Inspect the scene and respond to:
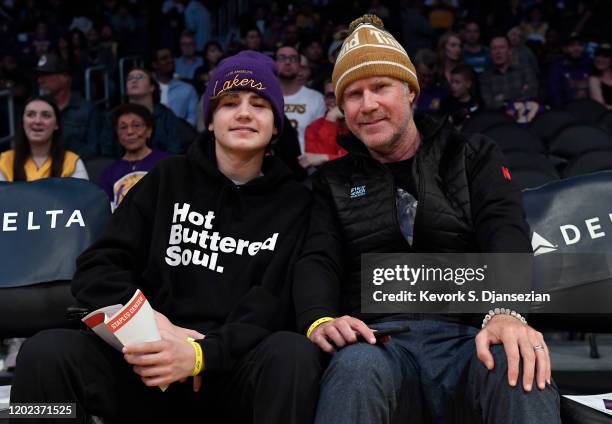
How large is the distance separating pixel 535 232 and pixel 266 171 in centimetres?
94

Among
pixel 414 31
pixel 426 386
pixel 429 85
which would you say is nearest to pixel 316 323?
pixel 426 386

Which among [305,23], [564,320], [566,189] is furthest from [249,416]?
[305,23]

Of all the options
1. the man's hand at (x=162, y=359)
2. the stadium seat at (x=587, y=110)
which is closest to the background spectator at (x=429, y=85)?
the stadium seat at (x=587, y=110)

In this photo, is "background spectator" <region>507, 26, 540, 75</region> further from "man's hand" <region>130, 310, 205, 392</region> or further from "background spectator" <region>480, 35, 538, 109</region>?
"man's hand" <region>130, 310, 205, 392</region>

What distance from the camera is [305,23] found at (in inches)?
475

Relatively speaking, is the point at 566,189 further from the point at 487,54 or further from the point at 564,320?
the point at 487,54

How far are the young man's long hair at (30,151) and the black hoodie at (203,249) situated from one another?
95.7 inches

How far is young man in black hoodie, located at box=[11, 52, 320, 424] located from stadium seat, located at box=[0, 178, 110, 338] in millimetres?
372

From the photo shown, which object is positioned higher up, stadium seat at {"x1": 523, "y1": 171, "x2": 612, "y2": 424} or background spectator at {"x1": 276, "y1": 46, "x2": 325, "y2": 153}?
background spectator at {"x1": 276, "y1": 46, "x2": 325, "y2": 153}

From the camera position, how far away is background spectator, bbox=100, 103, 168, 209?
515cm

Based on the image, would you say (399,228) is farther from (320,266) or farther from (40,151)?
(40,151)

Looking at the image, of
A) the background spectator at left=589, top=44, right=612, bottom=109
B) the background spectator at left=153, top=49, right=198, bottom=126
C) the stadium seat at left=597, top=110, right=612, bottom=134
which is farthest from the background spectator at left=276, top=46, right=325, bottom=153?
the background spectator at left=589, top=44, right=612, bottom=109

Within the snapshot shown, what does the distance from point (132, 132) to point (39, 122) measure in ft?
1.93

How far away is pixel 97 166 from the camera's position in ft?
17.6
